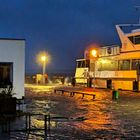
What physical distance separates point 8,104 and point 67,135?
467cm

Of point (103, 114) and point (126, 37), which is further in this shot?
point (126, 37)

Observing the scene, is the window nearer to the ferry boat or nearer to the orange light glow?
the ferry boat

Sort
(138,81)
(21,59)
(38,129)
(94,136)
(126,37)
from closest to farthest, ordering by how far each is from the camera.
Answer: (94,136)
(38,129)
(21,59)
(138,81)
(126,37)

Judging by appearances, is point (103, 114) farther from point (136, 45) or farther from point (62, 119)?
point (136, 45)

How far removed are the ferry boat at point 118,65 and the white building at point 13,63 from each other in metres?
22.2

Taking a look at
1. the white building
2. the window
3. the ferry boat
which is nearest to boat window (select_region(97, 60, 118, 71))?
the ferry boat

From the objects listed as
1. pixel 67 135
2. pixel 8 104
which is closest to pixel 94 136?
pixel 67 135

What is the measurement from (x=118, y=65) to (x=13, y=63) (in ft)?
87.9

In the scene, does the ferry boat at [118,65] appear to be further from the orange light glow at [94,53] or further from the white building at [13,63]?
the white building at [13,63]

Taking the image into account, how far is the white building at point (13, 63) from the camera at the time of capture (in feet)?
76.3

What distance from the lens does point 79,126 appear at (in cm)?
1608

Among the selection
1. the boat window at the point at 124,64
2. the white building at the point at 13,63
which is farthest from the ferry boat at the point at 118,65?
the white building at the point at 13,63

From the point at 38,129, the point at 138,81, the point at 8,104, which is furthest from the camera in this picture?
the point at 138,81

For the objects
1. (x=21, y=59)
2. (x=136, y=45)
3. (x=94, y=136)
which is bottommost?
(x=94, y=136)
